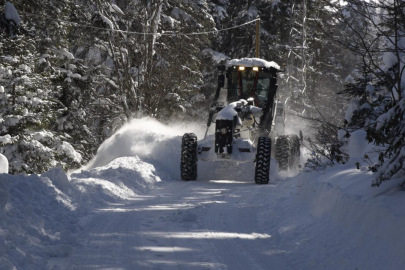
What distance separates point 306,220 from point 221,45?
2910cm

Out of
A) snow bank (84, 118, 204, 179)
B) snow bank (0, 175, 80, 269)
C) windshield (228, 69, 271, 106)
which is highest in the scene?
windshield (228, 69, 271, 106)

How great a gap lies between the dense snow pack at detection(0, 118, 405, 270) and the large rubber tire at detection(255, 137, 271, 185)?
46.5 inches

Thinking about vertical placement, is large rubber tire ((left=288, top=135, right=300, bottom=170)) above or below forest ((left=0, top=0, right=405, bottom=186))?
below

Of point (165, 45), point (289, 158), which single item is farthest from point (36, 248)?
point (165, 45)

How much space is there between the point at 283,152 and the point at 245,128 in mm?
1410

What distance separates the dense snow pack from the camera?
16.6 ft

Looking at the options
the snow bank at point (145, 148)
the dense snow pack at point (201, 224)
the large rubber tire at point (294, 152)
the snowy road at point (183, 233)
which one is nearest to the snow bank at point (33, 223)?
the dense snow pack at point (201, 224)

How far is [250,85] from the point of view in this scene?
13938 millimetres

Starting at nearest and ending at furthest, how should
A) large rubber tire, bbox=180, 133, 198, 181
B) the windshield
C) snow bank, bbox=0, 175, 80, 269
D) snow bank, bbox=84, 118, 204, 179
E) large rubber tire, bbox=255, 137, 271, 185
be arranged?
snow bank, bbox=0, 175, 80, 269
large rubber tire, bbox=255, 137, 271, 185
large rubber tire, bbox=180, 133, 198, 181
the windshield
snow bank, bbox=84, 118, 204, 179

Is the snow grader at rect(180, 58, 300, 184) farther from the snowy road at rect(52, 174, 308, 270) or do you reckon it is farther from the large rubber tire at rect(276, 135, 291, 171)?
the snowy road at rect(52, 174, 308, 270)

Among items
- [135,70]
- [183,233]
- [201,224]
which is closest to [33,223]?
[183,233]

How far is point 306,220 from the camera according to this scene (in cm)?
705

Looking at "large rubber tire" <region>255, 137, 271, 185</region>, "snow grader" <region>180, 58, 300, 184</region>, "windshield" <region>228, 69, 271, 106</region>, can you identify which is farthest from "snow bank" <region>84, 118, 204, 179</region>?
"large rubber tire" <region>255, 137, 271, 185</region>

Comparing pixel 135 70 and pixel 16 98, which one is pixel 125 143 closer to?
pixel 16 98
